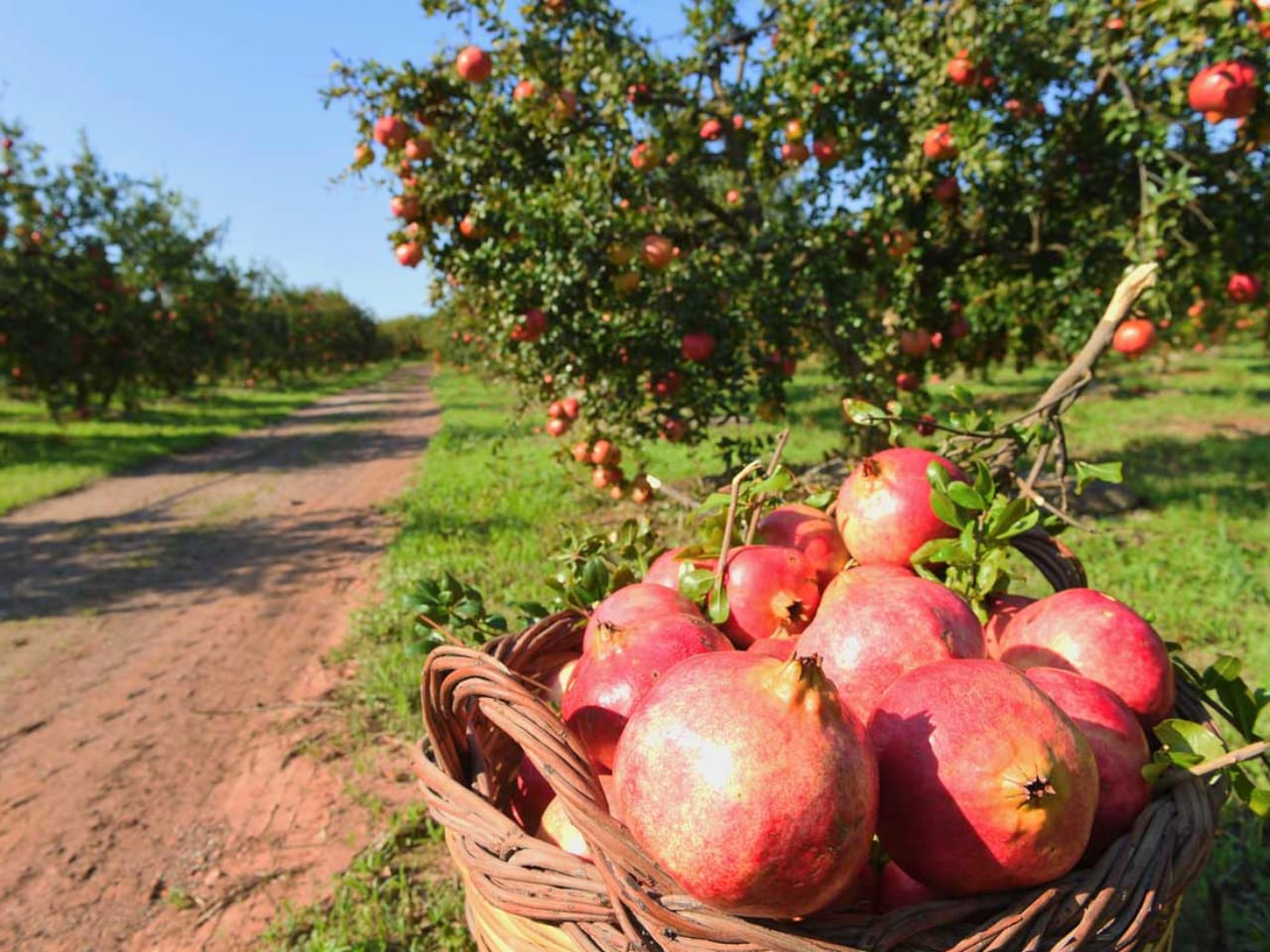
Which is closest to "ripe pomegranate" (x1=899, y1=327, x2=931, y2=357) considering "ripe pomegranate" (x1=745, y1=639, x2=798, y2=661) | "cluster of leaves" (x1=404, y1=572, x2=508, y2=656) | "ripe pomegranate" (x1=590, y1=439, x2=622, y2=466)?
"ripe pomegranate" (x1=590, y1=439, x2=622, y2=466)

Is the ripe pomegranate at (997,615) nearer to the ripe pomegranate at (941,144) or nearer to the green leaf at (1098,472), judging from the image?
the green leaf at (1098,472)

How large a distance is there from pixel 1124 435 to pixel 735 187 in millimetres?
6007

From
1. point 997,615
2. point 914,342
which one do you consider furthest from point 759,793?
point 914,342

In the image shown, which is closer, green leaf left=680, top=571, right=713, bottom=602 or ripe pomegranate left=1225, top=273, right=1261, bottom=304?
green leaf left=680, top=571, right=713, bottom=602

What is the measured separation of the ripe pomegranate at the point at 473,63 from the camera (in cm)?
454

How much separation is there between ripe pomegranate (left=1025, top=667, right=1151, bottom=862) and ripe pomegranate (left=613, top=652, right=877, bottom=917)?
1.28 ft

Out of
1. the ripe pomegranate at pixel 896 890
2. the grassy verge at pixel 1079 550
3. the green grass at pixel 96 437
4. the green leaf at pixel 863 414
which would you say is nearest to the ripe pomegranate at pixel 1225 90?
the grassy verge at pixel 1079 550

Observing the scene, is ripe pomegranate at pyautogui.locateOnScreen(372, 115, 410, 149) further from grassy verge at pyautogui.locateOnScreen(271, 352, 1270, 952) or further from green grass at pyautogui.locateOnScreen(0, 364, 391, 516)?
green grass at pyautogui.locateOnScreen(0, 364, 391, 516)

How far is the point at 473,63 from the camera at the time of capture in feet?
14.9

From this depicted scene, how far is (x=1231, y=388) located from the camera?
14.3m

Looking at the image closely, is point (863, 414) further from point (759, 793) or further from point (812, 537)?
point (759, 793)

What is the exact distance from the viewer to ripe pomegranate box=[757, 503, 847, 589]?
160cm

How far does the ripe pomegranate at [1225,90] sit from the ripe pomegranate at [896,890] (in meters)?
4.68

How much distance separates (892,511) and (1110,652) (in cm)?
43
